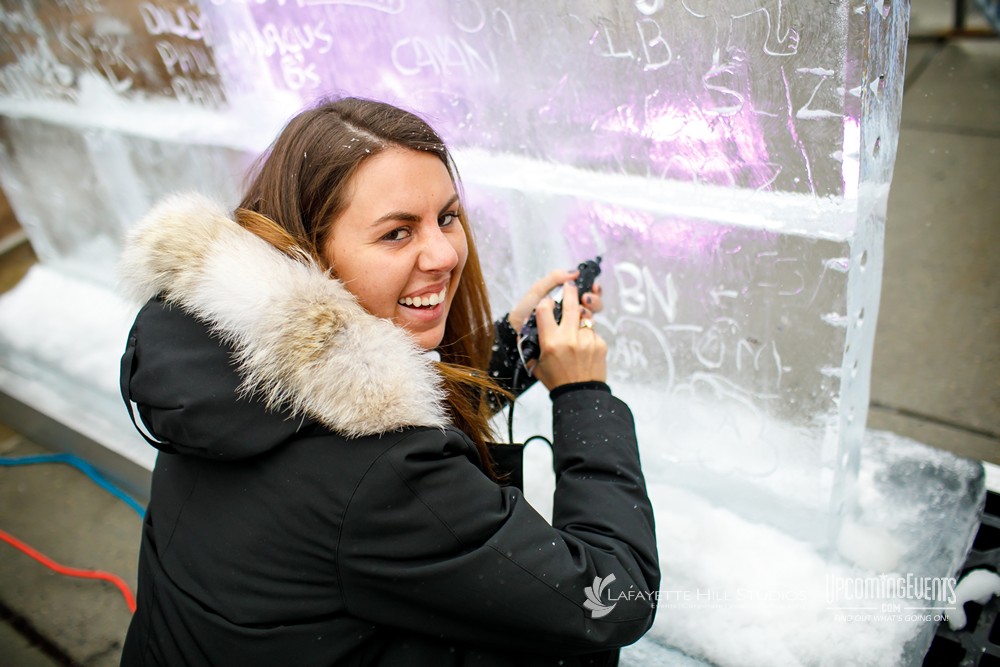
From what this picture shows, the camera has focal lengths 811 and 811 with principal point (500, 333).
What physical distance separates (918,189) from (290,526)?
335 centimetres

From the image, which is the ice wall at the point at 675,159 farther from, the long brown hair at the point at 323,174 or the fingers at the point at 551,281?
the long brown hair at the point at 323,174

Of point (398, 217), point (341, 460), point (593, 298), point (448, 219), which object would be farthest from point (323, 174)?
point (593, 298)

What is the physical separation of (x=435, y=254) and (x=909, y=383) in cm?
205

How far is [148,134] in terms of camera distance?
9.02 feet

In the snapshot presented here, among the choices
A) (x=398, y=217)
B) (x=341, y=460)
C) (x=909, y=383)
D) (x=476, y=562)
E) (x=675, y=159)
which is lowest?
(x=909, y=383)

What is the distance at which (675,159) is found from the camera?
1727mm

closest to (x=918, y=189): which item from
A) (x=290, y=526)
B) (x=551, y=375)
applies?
(x=551, y=375)

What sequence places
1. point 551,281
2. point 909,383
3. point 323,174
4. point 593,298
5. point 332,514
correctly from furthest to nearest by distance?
point 909,383 → point 551,281 → point 593,298 → point 323,174 → point 332,514

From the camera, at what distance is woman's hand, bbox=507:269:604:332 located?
5.34 feet

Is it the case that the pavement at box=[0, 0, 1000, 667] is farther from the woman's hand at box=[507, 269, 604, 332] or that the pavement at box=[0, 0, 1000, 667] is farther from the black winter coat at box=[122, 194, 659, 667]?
the woman's hand at box=[507, 269, 604, 332]

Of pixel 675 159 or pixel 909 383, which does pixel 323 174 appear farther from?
pixel 909 383

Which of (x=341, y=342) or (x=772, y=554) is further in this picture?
(x=772, y=554)

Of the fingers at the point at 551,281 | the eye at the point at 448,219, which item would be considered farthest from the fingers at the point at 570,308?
the eye at the point at 448,219

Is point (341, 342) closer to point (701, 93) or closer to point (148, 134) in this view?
point (701, 93)
